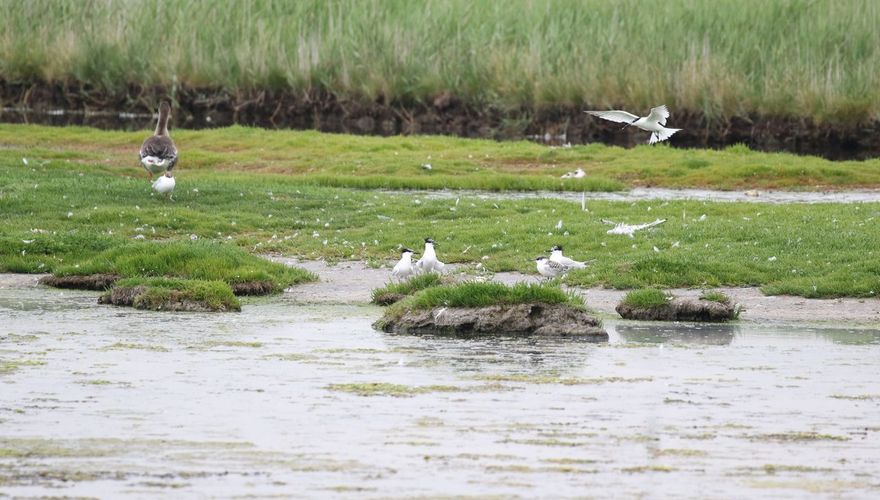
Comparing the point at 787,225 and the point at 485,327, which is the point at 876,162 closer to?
the point at 787,225

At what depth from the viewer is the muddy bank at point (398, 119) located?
111ft

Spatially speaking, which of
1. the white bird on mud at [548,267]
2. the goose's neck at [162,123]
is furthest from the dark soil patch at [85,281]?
the goose's neck at [162,123]

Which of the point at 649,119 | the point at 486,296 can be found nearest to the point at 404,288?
the point at 486,296

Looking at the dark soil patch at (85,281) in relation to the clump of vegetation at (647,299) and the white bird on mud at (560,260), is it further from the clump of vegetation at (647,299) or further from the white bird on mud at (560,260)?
the clump of vegetation at (647,299)

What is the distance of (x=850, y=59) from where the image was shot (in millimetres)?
33625

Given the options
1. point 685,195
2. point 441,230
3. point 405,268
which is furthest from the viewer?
point 685,195

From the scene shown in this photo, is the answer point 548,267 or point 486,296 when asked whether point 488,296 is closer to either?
point 486,296

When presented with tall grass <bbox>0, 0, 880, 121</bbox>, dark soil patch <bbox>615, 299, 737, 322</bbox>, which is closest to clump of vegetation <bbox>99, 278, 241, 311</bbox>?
dark soil patch <bbox>615, 299, 737, 322</bbox>

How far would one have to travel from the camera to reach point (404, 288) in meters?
15.3

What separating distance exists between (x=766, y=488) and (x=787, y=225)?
11.6 meters

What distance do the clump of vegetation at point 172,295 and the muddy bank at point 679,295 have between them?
1.21 metres

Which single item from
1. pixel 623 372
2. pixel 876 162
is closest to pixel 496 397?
pixel 623 372

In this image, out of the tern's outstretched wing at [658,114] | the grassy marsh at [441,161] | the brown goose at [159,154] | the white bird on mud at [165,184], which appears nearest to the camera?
the tern's outstretched wing at [658,114]

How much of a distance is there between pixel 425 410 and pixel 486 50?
2858 cm
